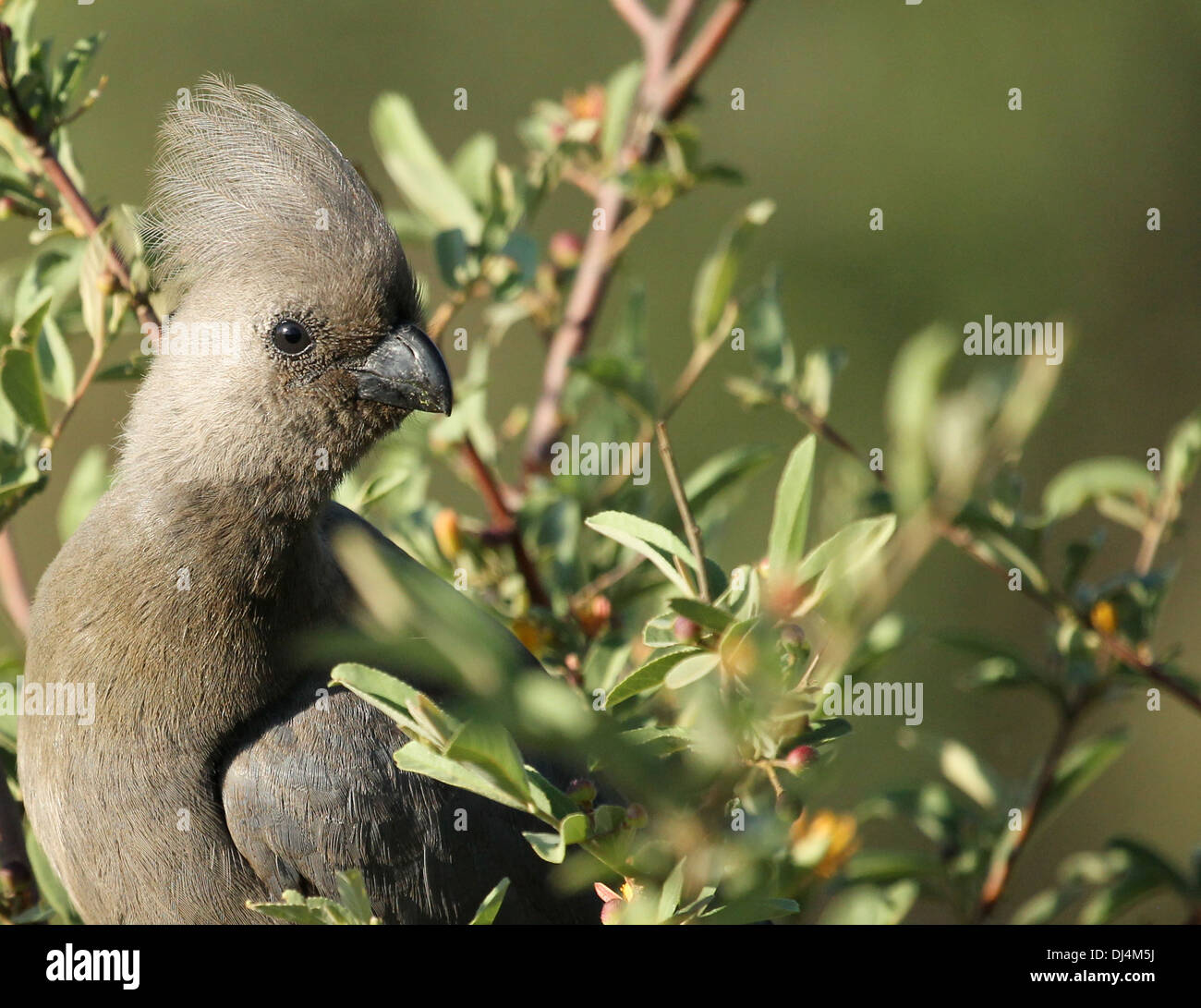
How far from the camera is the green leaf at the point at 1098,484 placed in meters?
2.98

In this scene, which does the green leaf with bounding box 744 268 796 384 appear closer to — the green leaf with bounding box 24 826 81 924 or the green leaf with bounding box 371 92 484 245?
the green leaf with bounding box 371 92 484 245

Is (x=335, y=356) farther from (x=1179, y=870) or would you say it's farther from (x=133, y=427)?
(x=1179, y=870)

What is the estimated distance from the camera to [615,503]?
3.11m

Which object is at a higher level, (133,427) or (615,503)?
(133,427)

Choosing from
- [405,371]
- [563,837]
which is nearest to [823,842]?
[563,837]

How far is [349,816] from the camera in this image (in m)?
2.85

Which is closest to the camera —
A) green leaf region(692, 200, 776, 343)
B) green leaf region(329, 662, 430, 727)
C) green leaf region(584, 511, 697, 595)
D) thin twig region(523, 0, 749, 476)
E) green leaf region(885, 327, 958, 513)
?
green leaf region(329, 662, 430, 727)

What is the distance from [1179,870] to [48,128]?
2.75 metres

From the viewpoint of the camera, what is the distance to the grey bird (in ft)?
9.21

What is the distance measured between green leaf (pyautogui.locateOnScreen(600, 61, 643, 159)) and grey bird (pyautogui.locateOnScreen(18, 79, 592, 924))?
63 cm

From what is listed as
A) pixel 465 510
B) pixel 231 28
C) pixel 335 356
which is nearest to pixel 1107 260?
pixel 465 510

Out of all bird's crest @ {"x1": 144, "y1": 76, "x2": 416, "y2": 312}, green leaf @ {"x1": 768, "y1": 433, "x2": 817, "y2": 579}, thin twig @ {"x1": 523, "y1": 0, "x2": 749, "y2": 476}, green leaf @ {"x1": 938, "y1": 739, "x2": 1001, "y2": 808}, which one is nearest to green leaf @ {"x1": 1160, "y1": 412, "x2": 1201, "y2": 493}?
green leaf @ {"x1": 938, "y1": 739, "x2": 1001, "y2": 808}

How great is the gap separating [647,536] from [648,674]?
204 mm

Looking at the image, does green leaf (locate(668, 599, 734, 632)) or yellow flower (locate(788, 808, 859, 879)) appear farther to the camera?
yellow flower (locate(788, 808, 859, 879))
